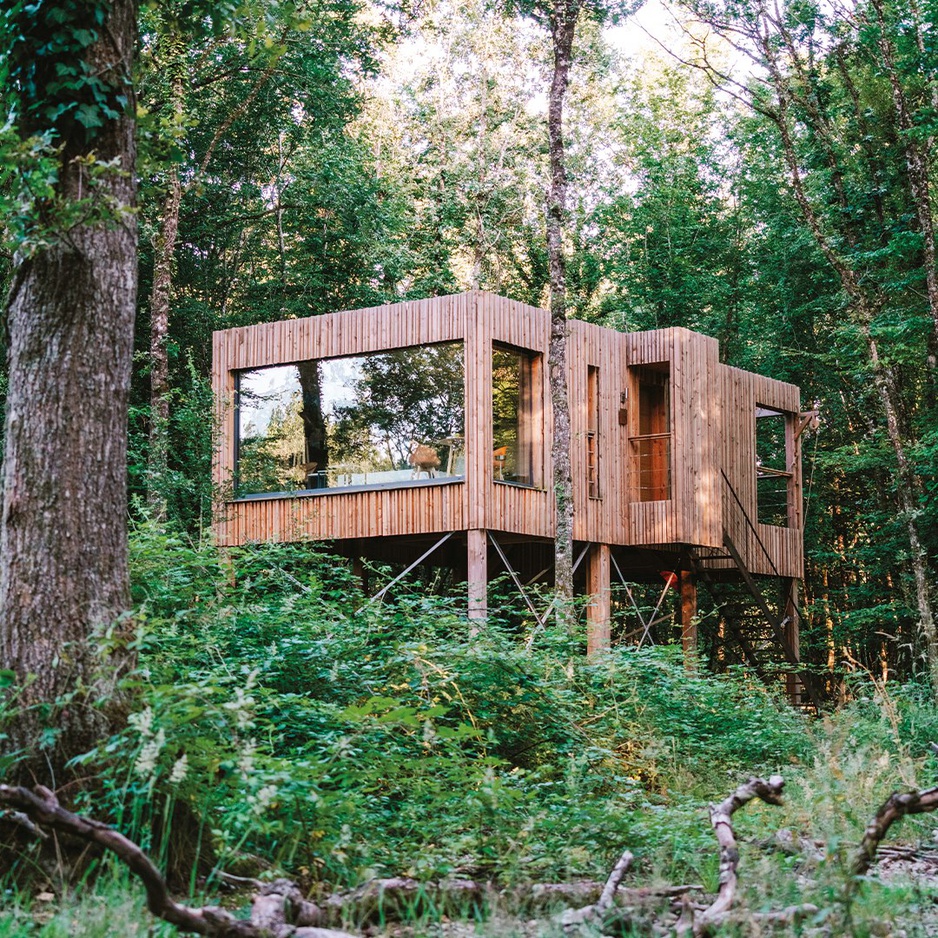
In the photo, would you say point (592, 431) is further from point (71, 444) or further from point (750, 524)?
point (71, 444)

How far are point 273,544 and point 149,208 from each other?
1577 cm

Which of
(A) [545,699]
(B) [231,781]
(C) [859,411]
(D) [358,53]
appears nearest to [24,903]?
(B) [231,781]

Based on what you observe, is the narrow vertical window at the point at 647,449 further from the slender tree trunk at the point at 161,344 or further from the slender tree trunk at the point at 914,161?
the slender tree trunk at the point at 161,344

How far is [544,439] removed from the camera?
16625 millimetres

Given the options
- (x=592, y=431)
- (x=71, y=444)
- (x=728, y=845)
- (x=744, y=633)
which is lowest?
(x=744, y=633)

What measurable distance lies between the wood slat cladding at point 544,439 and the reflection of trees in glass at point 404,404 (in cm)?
21

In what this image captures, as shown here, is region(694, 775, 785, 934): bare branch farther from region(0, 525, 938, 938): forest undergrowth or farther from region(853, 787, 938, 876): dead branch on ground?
region(853, 787, 938, 876): dead branch on ground

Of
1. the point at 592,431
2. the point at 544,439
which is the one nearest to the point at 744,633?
the point at 592,431

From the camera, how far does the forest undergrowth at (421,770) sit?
4227mm

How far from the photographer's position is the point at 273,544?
30.7ft

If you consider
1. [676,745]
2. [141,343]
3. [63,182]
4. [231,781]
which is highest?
[141,343]

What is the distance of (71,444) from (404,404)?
11801 millimetres

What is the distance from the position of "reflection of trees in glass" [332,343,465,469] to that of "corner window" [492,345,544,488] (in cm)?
58

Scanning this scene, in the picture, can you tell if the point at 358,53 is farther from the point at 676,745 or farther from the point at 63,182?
the point at 63,182
